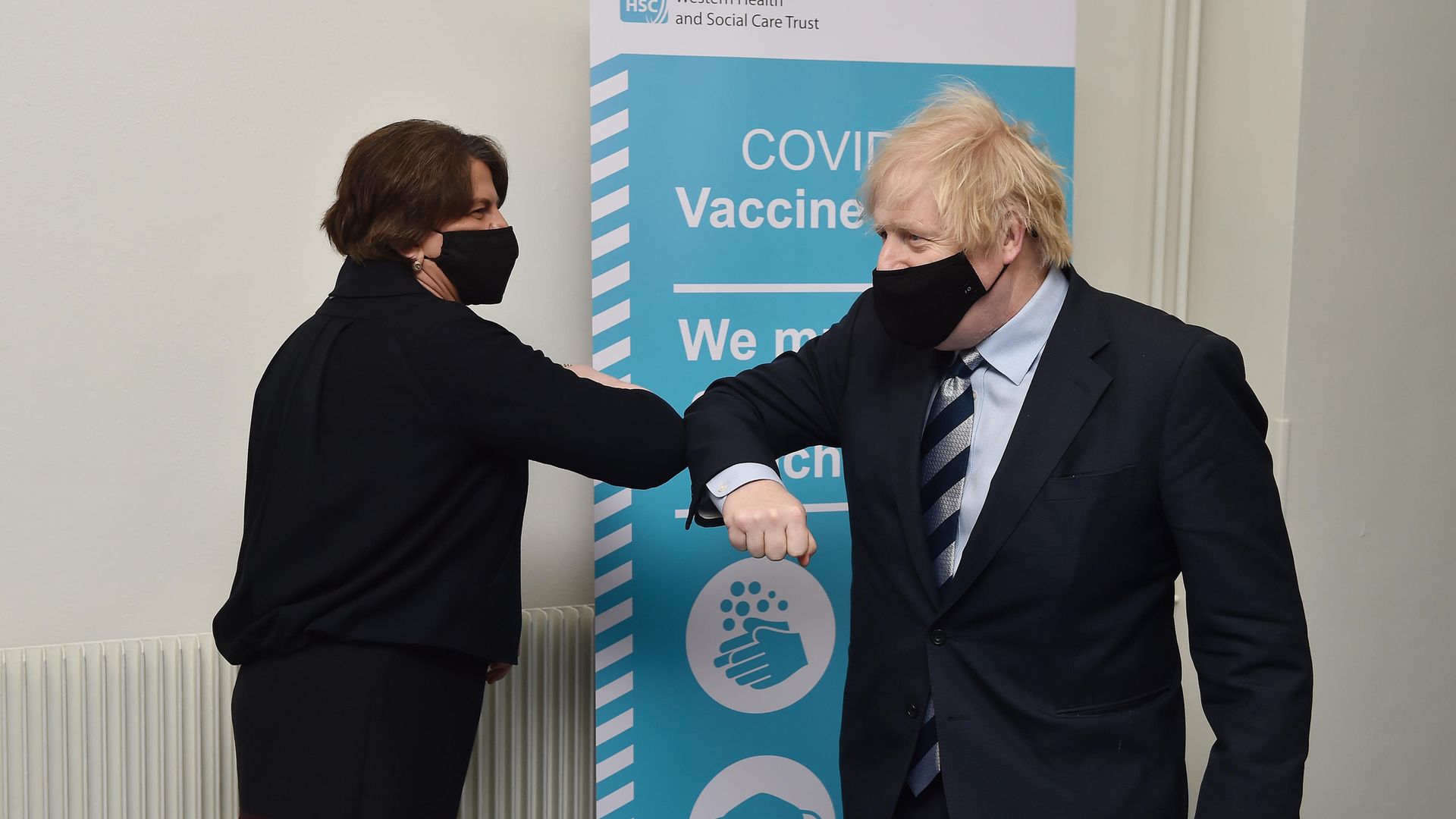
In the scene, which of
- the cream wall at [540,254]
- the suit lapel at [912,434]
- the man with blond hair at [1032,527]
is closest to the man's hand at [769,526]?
the man with blond hair at [1032,527]

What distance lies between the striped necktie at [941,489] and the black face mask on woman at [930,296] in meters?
0.08

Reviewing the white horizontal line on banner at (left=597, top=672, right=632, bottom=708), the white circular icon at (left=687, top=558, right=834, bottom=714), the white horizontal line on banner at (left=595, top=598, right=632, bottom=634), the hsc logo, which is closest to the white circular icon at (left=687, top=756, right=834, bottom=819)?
the white circular icon at (left=687, top=558, right=834, bottom=714)

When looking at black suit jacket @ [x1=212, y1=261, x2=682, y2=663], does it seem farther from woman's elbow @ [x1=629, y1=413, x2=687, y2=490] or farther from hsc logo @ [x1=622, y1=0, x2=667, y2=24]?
hsc logo @ [x1=622, y1=0, x2=667, y2=24]

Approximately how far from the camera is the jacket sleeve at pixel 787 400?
1669 millimetres

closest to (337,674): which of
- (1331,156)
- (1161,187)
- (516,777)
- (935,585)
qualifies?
(935,585)

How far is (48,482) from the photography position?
2463 millimetres

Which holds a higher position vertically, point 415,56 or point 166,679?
point 415,56

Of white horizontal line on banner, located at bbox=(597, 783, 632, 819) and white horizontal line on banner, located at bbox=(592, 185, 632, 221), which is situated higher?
white horizontal line on banner, located at bbox=(592, 185, 632, 221)

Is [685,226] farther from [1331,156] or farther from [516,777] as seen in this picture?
[1331,156]

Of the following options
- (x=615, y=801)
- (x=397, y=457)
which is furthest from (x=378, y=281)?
(x=615, y=801)

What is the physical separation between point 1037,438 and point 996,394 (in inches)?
4.5

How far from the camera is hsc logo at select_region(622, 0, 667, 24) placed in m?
2.29

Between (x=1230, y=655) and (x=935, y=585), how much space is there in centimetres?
35

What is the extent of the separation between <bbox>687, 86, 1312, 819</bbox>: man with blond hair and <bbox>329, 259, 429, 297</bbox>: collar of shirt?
56 centimetres
